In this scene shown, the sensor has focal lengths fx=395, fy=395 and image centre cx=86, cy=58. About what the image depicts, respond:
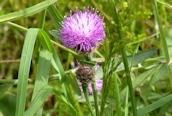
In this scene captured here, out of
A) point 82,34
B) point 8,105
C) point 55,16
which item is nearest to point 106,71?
point 82,34

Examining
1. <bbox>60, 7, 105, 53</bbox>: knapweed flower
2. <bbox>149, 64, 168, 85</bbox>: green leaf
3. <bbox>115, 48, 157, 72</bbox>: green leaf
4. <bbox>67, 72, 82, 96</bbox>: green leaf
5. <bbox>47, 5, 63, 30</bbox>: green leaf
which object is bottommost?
<bbox>149, 64, 168, 85</bbox>: green leaf

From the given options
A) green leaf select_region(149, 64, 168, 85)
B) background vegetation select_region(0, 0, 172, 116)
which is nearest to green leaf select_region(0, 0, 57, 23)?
background vegetation select_region(0, 0, 172, 116)

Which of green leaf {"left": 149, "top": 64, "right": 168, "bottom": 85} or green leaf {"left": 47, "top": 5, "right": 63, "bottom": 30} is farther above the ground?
green leaf {"left": 47, "top": 5, "right": 63, "bottom": 30}

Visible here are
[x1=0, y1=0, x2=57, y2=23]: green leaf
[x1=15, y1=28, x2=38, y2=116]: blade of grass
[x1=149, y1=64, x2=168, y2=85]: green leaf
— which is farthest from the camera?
[x1=149, y1=64, x2=168, y2=85]: green leaf

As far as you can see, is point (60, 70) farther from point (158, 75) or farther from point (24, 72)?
point (158, 75)

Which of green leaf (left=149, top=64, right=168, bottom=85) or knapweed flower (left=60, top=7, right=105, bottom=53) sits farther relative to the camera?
green leaf (left=149, top=64, right=168, bottom=85)

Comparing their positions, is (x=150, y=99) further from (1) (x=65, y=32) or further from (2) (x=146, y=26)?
(2) (x=146, y=26)

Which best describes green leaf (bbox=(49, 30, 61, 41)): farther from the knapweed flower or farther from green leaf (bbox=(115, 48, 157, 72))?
green leaf (bbox=(115, 48, 157, 72))

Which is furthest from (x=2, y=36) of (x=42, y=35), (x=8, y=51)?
(x=42, y=35)
